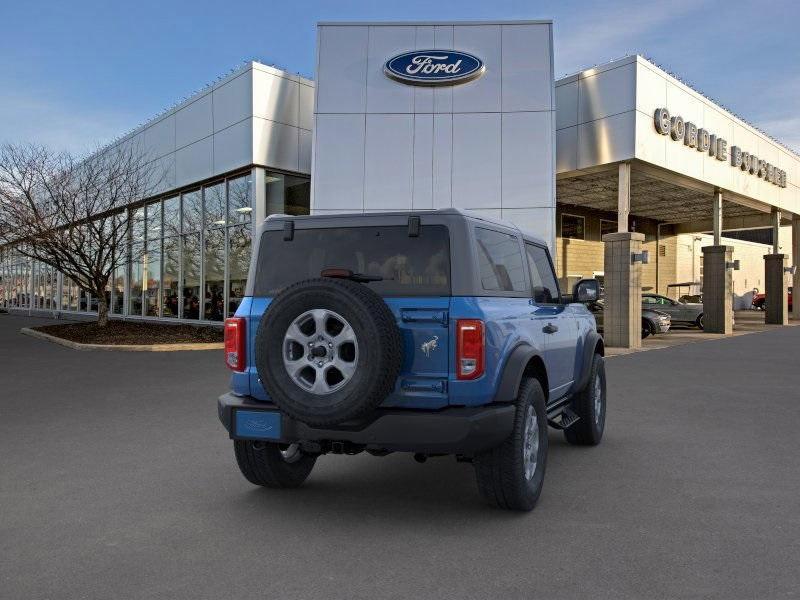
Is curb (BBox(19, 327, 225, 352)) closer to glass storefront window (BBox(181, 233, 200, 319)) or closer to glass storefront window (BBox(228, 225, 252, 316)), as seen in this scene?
glass storefront window (BBox(228, 225, 252, 316))

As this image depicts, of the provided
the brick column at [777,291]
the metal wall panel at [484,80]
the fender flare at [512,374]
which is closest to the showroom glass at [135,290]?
the metal wall panel at [484,80]

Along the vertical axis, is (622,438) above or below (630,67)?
below

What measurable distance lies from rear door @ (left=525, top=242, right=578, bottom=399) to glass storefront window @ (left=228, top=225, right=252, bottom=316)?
52.3 ft

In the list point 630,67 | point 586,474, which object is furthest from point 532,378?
point 630,67

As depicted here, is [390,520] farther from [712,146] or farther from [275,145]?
[712,146]

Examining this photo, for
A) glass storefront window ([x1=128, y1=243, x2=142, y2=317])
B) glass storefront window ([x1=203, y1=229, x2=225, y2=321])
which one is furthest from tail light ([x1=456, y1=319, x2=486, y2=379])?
glass storefront window ([x1=128, y1=243, x2=142, y2=317])

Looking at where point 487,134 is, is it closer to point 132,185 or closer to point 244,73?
point 244,73

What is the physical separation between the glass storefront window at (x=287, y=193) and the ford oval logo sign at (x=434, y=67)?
4539 millimetres

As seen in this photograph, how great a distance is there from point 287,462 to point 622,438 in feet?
11.8

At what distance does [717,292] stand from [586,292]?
2218cm

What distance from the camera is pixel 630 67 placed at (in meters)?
18.9

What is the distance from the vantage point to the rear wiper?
162 inches

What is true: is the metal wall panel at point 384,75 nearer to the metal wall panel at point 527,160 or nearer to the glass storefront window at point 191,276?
the metal wall panel at point 527,160

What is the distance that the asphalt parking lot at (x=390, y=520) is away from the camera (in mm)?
3422
